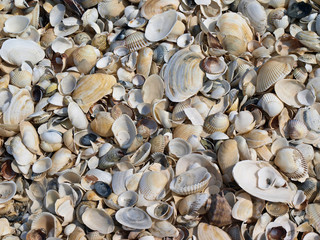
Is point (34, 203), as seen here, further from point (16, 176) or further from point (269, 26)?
point (269, 26)

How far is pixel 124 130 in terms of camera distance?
2.59 metres

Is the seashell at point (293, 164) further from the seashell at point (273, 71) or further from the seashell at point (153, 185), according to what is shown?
the seashell at point (153, 185)

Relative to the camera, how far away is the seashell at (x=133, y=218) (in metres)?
2.16

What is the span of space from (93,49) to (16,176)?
3.50ft

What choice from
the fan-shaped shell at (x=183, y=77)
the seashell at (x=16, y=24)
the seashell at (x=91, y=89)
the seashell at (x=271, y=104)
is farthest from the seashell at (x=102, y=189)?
the seashell at (x=16, y=24)

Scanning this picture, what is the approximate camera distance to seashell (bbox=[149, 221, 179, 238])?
2.16 m

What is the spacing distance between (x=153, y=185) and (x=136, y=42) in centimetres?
117

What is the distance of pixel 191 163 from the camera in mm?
2365

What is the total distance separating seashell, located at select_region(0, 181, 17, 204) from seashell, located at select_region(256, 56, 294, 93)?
178 cm

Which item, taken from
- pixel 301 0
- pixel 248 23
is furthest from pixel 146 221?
pixel 301 0

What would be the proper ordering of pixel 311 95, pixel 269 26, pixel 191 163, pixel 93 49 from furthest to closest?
pixel 269 26 → pixel 93 49 → pixel 311 95 → pixel 191 163

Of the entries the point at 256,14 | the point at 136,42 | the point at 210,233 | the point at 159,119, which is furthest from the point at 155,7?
the point at 210,233

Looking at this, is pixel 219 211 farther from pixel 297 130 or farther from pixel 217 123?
pixel 297 130

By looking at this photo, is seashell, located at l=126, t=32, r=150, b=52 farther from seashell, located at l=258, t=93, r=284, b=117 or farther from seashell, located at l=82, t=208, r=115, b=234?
seashell, located at l=82, t=208, r=115, b=234
